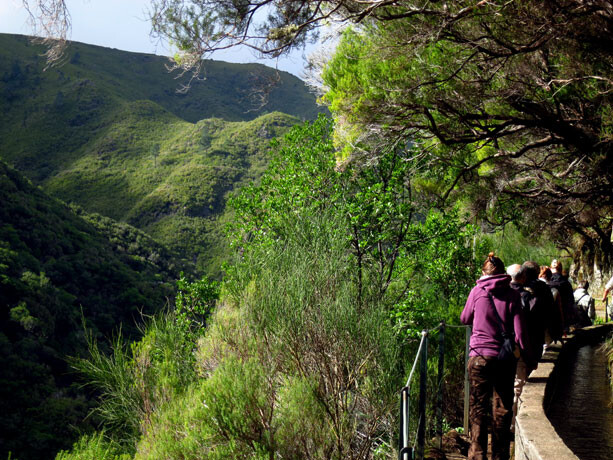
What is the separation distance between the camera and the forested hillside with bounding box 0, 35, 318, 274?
94.1m

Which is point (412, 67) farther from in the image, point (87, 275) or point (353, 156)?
point (87, 275)

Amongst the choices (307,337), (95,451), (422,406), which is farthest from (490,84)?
(95,451)

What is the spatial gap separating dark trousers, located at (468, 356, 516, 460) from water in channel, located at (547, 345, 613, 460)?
2.33ft

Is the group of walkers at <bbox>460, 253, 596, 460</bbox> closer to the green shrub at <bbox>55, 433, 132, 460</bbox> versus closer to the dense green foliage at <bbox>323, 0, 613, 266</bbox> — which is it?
the dense green foliage at <bbox>323, 0, 613, 266</bbox>

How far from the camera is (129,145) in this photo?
119 meters

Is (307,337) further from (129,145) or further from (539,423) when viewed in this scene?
(129,145)

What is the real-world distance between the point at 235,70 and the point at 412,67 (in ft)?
625

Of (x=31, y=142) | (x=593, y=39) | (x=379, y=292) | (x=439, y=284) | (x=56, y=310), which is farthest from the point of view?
(x=31, y=142)

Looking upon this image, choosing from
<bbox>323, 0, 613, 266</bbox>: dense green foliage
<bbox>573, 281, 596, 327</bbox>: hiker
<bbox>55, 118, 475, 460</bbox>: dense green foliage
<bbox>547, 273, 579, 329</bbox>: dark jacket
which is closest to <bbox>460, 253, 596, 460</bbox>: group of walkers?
<bbox>55, 118, 475, 460</bbox>: dense green foliage

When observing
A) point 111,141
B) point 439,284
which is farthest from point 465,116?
point 111,141

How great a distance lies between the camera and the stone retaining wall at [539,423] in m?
3.28

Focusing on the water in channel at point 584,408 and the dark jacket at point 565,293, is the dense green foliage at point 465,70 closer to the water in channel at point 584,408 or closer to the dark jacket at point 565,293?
the dark jacket at point 565,293

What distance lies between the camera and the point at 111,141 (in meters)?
119

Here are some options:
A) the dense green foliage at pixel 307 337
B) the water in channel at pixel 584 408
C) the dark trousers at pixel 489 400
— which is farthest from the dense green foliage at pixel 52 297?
the dark trousers at pixel 489 400
